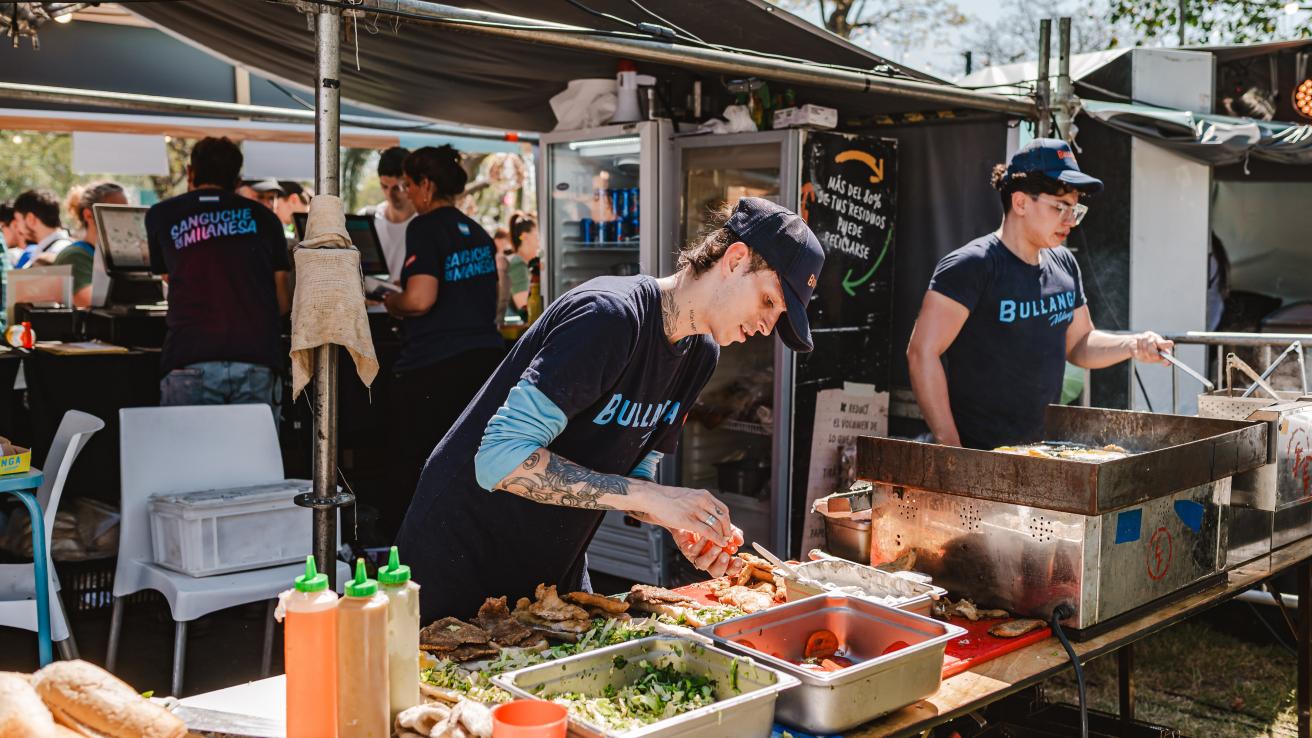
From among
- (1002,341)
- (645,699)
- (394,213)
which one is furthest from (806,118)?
(645,699)

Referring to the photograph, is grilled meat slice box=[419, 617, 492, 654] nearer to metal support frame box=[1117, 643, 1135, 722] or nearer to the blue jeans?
metal support frame box=[1117, 643, 1135, 722]

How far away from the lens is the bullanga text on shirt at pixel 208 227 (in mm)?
4969

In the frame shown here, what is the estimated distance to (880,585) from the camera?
2.42 metres

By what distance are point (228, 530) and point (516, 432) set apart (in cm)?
228

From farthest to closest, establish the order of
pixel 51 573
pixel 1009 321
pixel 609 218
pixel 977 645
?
1. pixel 609 218
2. pixel 1009 321
3. pixel 51 573
4. pixel 977 645

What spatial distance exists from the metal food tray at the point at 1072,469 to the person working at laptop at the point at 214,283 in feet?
11.2

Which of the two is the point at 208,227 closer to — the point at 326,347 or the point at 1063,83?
the point at 326,347

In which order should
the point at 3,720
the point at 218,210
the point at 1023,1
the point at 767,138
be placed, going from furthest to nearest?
the point at 1023,1 < the point at 767,138 < the point at 218,210 < the point at 3,720

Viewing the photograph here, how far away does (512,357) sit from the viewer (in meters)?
2.41

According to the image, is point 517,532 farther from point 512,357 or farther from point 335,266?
point 335,266

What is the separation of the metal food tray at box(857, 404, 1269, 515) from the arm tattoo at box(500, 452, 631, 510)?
81 centimetres

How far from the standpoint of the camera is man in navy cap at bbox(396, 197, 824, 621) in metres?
2.13

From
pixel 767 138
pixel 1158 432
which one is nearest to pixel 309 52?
pixel 767 138

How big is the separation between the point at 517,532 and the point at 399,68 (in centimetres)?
419
